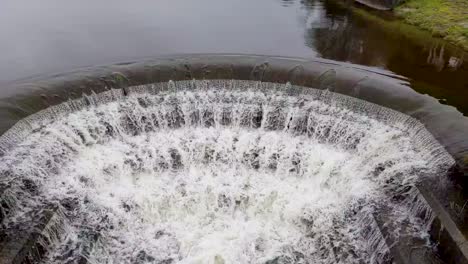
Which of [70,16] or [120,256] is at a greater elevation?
[70,16]

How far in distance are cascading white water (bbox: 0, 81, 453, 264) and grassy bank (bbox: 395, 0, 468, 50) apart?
9990 mm

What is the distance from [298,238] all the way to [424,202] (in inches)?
94.9

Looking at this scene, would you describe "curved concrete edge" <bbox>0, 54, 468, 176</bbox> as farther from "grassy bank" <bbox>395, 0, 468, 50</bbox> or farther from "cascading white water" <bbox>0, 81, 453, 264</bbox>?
"grassy bank" <bbox>395, 0, 468, 50</bbox>

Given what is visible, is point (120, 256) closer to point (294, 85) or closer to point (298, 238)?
point (298, 238)

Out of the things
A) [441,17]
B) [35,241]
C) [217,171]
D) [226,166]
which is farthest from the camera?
[441,17]

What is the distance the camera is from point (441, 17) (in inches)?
754

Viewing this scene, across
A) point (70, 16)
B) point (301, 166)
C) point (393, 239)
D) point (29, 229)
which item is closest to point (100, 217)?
point (29, 229)

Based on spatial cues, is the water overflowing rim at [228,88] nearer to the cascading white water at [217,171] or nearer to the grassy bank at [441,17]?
the cascading white water at [217,171]

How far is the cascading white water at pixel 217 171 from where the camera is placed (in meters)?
7.45

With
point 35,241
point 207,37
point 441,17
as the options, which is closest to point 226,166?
point 35,241

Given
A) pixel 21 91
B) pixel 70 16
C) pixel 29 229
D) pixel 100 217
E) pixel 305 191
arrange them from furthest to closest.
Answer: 1. pixel 70 16
2. pixel 21 91
3. pixel 305 191
4. pixel 100 217
5. pixel 29 229

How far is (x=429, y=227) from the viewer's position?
22.5ft

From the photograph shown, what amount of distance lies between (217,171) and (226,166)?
294 millimetres

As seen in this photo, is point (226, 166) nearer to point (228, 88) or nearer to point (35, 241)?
point (228, 88)
